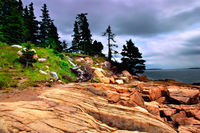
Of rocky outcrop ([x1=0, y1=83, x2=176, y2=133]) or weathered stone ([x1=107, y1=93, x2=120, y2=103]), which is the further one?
weathered stone ([x1=107, y1=93, x2=120, y2=103])

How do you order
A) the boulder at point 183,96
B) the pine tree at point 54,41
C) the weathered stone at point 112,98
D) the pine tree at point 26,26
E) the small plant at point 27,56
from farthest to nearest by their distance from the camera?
the pine tree at point 26,26, the pine tree at point 54,41, the boulder at point 183,96, the small plant at point 27,56, the weathered stone at point 112,98

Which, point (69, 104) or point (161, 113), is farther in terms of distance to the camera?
point (161, 113)

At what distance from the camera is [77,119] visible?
316cm

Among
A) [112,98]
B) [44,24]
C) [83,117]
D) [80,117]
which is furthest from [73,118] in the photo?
[44,24]

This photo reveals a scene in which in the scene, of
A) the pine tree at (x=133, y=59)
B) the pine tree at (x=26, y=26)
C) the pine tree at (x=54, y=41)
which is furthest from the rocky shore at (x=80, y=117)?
the pine tree at (x=26, y=26)

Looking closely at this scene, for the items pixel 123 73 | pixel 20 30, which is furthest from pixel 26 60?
pixel 123 73

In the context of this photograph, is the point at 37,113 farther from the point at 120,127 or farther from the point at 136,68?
the point at 136,68

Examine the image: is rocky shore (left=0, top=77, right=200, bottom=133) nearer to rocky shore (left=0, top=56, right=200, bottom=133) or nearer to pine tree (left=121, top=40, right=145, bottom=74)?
rocky shore (left=0, top=56, right=200, bottom=133)

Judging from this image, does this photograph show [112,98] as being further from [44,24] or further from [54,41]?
[44,24]

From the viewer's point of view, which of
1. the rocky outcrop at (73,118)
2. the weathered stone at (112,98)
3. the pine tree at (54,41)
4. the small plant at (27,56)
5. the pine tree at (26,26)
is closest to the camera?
the rocky outcrop at (73,118)

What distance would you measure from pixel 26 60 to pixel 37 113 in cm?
682

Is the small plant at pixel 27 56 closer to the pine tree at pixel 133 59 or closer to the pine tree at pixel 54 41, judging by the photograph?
the pine tree at pixel 54 41

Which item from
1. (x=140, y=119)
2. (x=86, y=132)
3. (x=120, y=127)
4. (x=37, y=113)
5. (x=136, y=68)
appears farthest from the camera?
(x=136, y=68)

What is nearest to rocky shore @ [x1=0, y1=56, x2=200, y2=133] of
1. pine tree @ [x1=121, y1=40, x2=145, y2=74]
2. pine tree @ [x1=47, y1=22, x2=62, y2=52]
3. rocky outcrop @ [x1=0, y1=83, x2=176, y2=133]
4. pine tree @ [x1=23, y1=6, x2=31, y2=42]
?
rocky outcrop @ [x1=0, y1=83, x2=176, y2=133]
